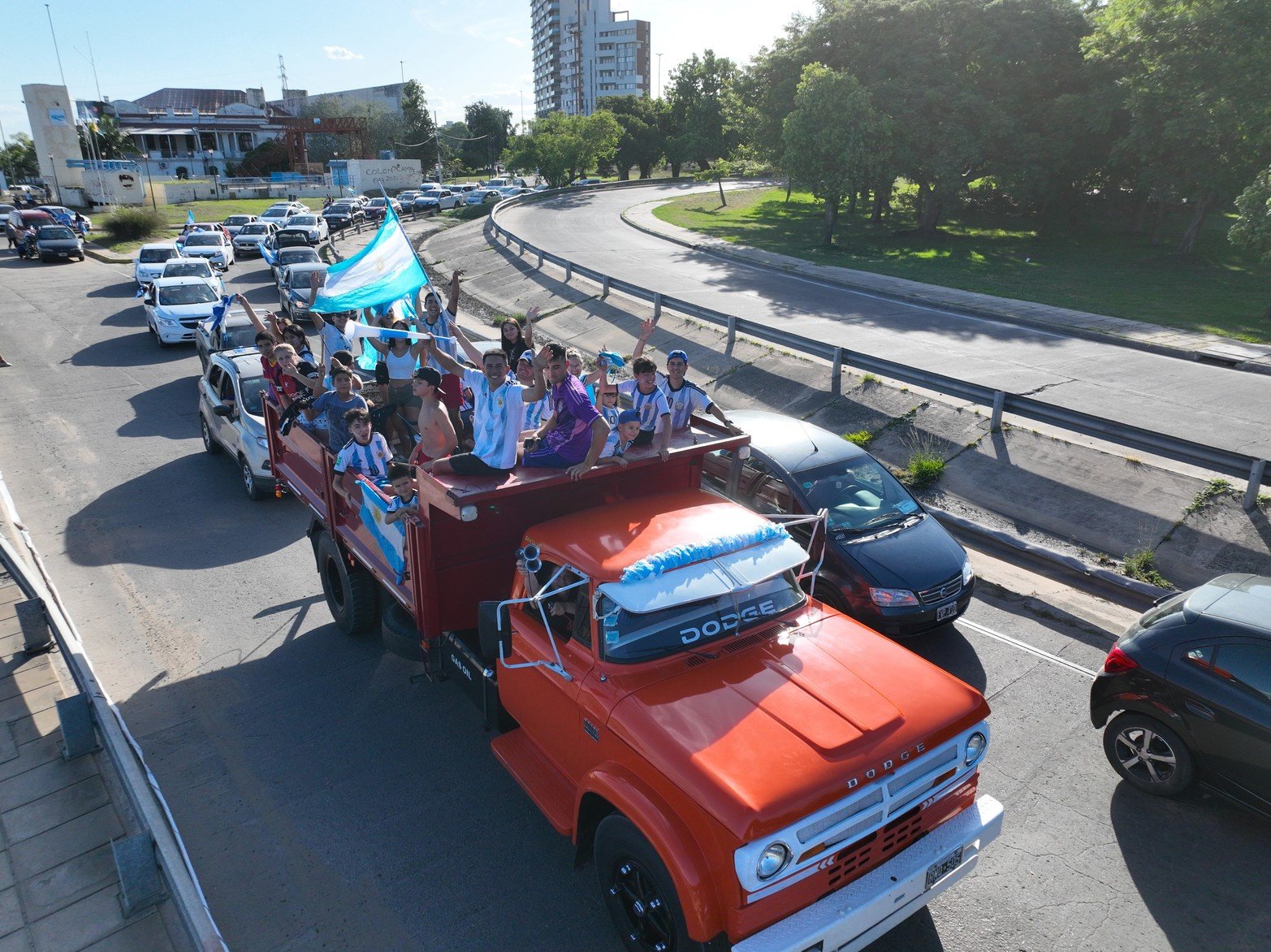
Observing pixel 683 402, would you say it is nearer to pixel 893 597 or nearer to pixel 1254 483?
pixel 893 597

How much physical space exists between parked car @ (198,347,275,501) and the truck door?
6.65 metres

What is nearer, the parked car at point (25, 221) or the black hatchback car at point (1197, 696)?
the black hatchback car at point (1197, 696)

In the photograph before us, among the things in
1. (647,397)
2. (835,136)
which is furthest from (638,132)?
(647,397)

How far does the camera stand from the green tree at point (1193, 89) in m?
23.1

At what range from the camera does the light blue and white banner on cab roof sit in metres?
9.55

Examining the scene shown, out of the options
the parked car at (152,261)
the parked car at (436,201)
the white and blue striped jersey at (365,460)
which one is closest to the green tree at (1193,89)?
the white and blue striped jersey at (365,460)

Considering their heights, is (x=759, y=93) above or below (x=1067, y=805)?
above

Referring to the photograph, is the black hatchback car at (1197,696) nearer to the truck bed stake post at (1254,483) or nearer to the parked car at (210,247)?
the truck bed stake post at (1254,483)

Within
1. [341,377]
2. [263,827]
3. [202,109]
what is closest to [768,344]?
[341,377]

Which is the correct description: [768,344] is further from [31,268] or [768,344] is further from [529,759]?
[31,268]

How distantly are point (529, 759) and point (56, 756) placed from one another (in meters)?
3.77

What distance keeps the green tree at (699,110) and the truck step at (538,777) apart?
61213 mm

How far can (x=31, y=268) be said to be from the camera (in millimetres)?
32656

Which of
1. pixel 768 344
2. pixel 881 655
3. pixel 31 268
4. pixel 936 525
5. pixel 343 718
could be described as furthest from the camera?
pixel 31 268
